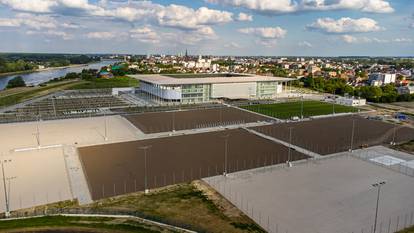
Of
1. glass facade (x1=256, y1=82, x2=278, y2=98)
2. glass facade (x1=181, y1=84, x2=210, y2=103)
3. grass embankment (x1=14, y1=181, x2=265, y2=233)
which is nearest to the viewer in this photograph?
grass embankment (x1=14, y1=181, x2=265, y2=233)

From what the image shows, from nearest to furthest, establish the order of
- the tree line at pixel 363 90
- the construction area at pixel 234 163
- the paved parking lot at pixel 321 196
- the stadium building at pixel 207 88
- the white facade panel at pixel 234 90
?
the paved parking lot at pixel 321 196
the construction area at pixel 234 163
the stadium building at pixel 207 88
the white facade panel at pixel 234 90
the tree line at pixel 363 90

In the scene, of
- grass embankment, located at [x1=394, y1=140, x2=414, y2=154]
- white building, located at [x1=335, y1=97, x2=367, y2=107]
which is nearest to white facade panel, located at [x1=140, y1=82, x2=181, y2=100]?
white building, located at [x1=335, y1=97, x2=367, y2=107]

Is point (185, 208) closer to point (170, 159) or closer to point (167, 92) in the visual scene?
point (170, 159)

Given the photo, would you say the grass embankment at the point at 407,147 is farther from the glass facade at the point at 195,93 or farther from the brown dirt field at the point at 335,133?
the glass facade at the point at 195,93

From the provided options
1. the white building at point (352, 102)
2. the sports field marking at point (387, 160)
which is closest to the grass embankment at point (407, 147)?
the sports field marking at point (387, 160)

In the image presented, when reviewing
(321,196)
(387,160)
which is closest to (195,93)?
(387,160)

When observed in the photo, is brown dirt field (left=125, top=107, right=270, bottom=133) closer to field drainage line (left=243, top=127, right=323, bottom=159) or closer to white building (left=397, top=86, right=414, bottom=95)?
field drainage line (left=243, top=127, right=323, bottom=159)
